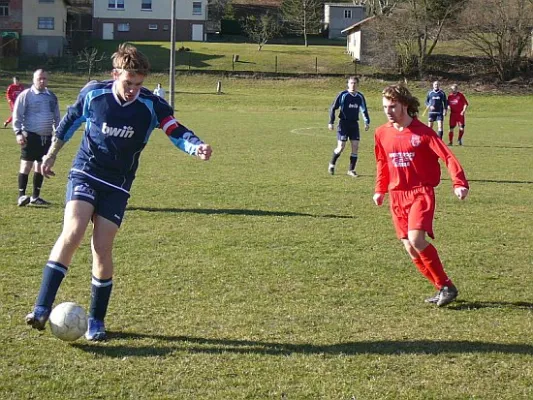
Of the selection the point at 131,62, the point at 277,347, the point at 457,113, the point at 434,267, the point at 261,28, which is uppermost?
the point at 261,28

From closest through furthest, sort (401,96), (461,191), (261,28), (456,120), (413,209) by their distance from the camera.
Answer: (461,191) → (401,96) → (413,209) → (456,120) → (261,28)

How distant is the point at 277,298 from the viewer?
7.02 meters

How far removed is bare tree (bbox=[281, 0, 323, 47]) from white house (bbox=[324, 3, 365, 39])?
284 centimetres

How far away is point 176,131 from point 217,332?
152 centimetres

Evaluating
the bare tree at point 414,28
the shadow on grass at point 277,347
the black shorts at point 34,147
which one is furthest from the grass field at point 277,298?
the bare tree at point 414,28

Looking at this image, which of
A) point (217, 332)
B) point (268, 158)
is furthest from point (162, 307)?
point (268, 158)

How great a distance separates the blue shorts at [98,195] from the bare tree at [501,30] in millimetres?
52279

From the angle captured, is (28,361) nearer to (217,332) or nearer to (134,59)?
(217,332)

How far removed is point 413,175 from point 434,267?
813 millimetres

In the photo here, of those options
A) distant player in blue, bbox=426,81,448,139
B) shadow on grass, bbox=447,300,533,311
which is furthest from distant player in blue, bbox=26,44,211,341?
distant player in blue, bbox=426,81,448,139

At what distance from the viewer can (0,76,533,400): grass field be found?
505 centimetres

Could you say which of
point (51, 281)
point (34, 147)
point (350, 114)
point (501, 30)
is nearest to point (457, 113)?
point (350, 114)

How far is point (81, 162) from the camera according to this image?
5883mm

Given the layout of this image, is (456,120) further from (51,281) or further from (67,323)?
(67,323)
